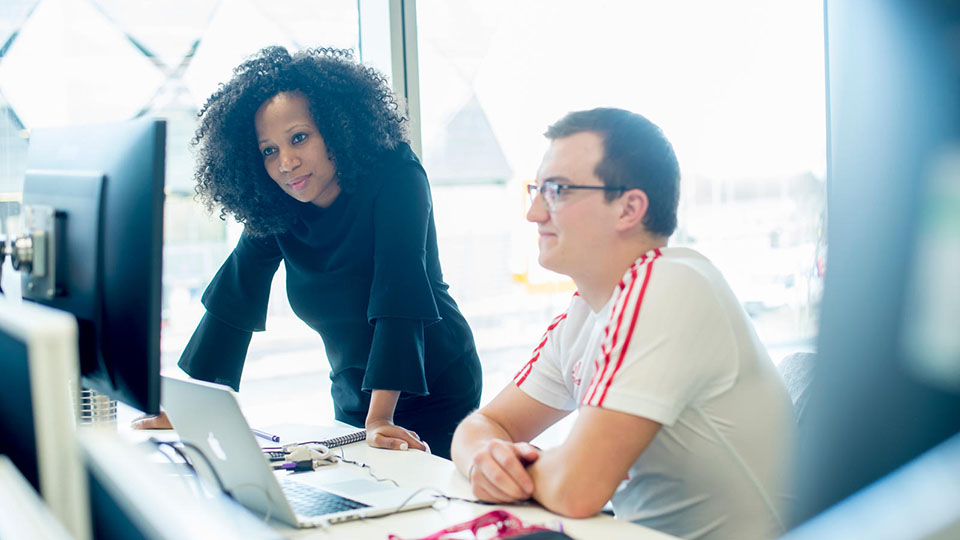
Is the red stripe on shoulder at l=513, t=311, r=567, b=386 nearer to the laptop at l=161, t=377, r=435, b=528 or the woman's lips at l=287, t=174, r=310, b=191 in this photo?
the laptop at l=161, t=377, r=435, b=528

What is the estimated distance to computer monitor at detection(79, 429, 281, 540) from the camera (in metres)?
0.52

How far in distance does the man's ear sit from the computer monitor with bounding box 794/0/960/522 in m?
0.92

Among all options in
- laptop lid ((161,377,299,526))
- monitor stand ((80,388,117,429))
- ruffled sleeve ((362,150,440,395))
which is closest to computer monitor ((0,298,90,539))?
laptop lid ((161,377,299,526))

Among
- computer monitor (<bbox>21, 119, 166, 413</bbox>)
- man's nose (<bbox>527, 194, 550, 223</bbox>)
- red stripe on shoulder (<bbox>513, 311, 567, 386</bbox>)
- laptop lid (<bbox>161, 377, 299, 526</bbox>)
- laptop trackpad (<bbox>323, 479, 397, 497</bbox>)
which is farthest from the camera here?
red stripe on shoulder (<bbox>513, 311, 567, 386</bbox>)

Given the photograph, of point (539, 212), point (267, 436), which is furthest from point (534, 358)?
point (267, 436)

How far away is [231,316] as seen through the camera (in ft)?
6.68

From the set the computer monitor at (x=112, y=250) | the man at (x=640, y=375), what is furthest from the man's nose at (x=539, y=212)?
the computer monitor at (x=112, y=250)

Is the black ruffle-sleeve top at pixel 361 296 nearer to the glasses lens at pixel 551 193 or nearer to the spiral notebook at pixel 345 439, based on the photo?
the spiral notebook at pixel 345 439

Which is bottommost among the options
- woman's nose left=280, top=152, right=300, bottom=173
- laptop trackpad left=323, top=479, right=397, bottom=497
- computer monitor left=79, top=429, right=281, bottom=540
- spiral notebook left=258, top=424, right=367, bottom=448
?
laptop trackpad left=323, top=479, right=397, bottom=497

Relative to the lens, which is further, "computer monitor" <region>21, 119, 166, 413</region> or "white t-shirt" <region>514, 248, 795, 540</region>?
"white t-shirt" <region>514, 248, 795, 540</region>

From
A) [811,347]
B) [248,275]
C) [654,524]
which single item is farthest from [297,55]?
[811,347]

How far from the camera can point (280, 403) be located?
10.4ft

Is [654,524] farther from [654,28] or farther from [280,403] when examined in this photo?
[654,28]

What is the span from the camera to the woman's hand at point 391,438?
5.54 feet
